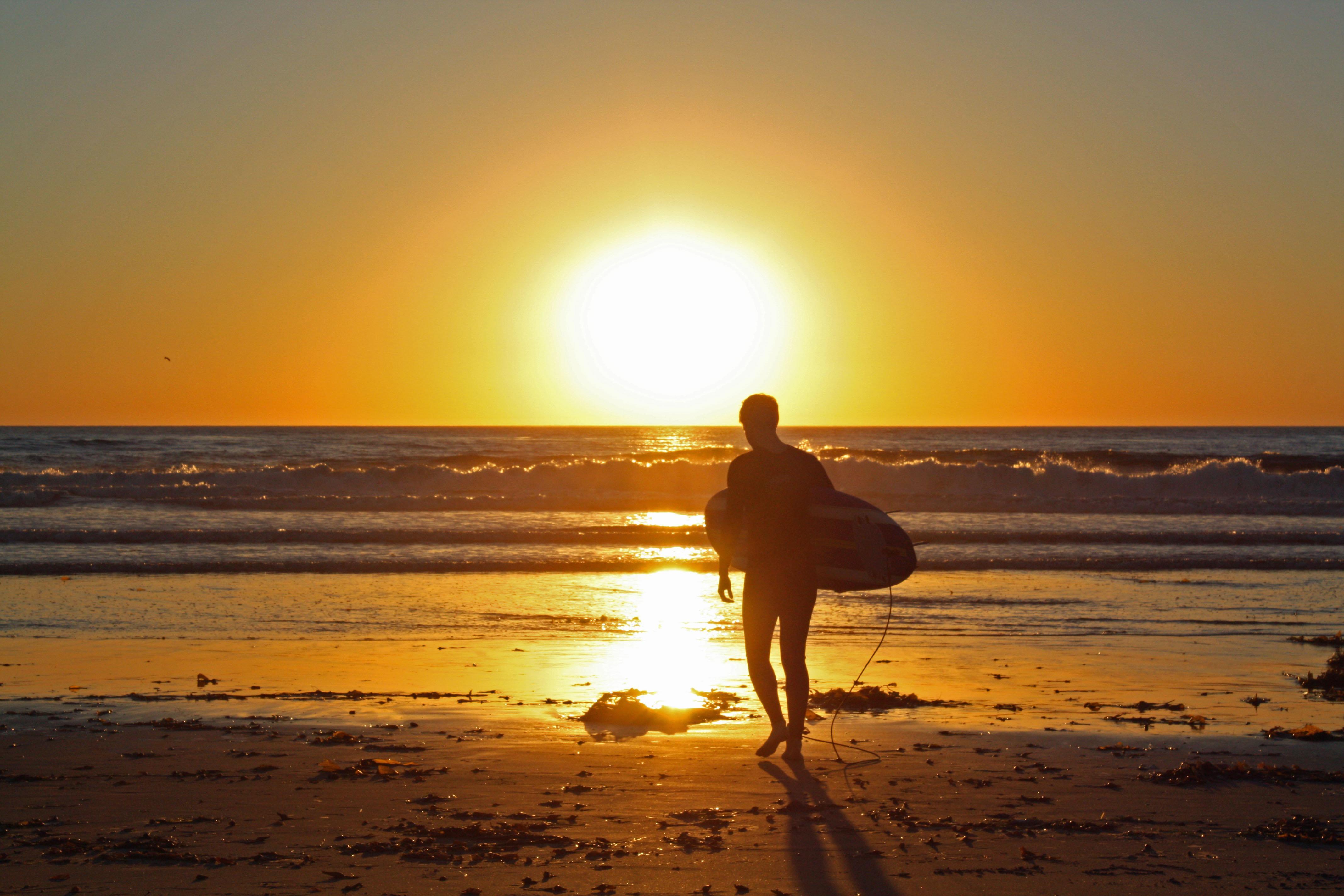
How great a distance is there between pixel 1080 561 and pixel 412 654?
35.9 feet

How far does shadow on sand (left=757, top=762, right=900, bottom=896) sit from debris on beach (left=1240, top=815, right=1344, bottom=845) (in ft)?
5.34

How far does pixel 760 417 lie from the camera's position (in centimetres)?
520

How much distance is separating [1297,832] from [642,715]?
338 centimetres

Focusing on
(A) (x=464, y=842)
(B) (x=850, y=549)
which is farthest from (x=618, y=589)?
(A) (x=464, y=842)

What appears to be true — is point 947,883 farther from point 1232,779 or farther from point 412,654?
point 412,654

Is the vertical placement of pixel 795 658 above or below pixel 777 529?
below

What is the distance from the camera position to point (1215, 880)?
361 cm

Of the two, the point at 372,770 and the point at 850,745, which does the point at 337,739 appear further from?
the point at 850,745

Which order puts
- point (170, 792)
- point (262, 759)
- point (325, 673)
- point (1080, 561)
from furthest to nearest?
point (1080, 561), point (325, 673), point (262, 759), point (170, 792)

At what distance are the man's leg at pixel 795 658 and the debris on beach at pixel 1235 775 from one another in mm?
1692

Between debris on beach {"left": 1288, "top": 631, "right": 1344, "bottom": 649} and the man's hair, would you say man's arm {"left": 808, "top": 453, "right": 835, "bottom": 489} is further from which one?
debris on beach {"left": 1288, "top": 631, "right": 1344, "bottom": 649}

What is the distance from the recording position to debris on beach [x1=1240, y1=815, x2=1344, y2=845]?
399 centimetres

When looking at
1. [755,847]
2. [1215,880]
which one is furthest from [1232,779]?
[755,847]

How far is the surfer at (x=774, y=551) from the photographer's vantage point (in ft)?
→ 16.8
